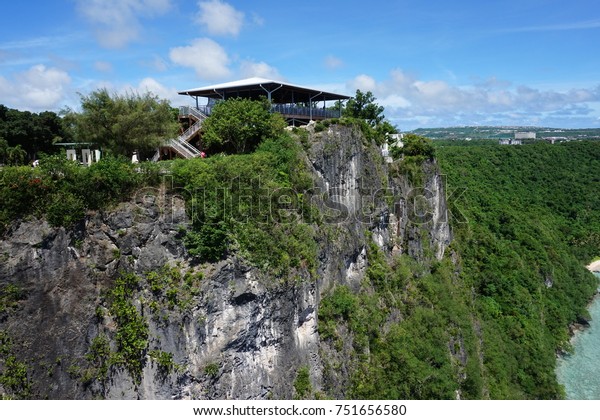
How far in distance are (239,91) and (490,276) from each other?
95.7ft

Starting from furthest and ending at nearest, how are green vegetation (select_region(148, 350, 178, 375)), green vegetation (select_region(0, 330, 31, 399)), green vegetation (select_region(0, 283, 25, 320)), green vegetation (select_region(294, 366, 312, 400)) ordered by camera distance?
green vegetation (select_region(294, 366, 312, 400)), green vegetation (select_region(148, 350, 178, 375)), green vegetation (select_region(0, 283, 25, 320)), green vegetation (select_region(0, 330, 31, 399))

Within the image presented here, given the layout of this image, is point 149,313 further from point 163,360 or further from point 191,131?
point 191,131

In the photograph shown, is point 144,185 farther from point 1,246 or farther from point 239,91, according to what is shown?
point 239,91

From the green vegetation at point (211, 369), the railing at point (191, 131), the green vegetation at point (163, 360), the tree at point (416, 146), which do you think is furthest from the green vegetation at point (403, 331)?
the railing at point (191, 131)

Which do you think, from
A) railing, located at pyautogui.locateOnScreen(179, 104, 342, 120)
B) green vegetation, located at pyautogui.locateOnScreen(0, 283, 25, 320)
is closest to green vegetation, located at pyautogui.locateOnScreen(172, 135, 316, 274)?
green vegetation, located at pyautogui.locateOnScreen(0, 283, 25, 320)

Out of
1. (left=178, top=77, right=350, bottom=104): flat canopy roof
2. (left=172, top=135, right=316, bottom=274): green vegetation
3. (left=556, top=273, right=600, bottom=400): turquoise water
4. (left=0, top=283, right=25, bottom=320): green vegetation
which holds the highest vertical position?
(left=178, top=77, right=350, bottom=104): flat canopy roof

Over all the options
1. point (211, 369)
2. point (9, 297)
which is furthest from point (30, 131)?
point (211, 369)

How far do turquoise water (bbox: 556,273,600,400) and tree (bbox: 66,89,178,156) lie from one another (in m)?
37.5

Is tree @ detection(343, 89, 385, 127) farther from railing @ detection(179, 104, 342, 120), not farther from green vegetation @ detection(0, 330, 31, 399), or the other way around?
green vegetation @ detection(0, 330, 31, 399)

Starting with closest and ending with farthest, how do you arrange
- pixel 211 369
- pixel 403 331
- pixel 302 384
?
pixel 211 369 < pixel 302 384 < pixel 403 331

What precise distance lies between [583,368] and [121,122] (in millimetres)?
43825

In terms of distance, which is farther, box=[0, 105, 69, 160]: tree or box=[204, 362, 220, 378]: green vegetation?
box=[0, 105, 69, 160]: tree

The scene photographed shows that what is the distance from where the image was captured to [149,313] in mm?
16469

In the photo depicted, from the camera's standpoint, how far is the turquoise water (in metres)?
36.9
